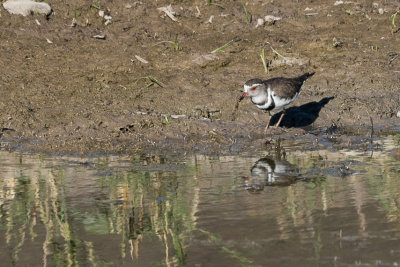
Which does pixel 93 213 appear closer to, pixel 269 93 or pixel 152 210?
pixel 152 210

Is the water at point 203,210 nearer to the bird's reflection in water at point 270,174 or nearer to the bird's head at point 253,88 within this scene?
the bird's reflection in water at point 270,174

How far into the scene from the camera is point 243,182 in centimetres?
871

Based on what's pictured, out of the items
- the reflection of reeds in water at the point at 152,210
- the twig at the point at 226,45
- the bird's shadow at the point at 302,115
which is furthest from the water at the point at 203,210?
the twig at the point at 226,45

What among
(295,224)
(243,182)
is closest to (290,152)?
(243,182)

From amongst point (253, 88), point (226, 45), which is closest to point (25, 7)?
point (226, 45)

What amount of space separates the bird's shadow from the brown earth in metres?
0.02

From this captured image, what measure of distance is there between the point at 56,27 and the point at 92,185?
704 cm

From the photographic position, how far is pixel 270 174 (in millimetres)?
9125

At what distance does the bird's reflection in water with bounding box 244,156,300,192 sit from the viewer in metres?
8.60

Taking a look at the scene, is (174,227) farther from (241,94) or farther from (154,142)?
(241,94)

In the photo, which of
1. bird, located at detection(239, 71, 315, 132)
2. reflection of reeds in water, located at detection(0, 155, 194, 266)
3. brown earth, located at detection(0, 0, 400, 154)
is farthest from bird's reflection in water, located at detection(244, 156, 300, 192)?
bird, located at detection(239, 71, 315, 132)

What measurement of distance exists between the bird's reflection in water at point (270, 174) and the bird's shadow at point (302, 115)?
8.53 ft

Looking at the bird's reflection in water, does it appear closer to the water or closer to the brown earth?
the water

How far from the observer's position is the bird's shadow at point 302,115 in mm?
12570
